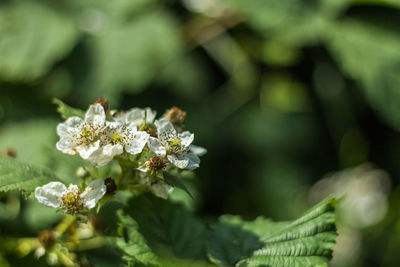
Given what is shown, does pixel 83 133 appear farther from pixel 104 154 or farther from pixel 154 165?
pixel 154 165

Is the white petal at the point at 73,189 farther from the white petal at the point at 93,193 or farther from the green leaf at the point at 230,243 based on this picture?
the green leaf at the point at 230,243

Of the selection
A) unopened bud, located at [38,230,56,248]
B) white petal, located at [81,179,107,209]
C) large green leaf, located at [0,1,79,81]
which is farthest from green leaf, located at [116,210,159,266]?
large green leaf, located at [0,1,79,81]

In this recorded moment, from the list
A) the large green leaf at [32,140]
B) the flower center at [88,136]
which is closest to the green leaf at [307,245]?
the flower center at [88,136]

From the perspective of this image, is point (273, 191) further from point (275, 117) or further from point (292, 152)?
point (275, 117)

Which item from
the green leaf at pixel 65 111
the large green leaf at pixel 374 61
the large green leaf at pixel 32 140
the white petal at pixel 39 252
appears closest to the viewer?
the green leaf at pixel 65 111

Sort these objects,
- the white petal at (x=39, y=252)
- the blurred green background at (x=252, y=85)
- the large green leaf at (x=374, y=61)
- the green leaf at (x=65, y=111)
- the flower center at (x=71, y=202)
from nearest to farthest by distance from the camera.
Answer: the flower center at (x=71, y=202) → the green leaf at (x=65, y=111) → the white petal at (x=39, y=252) → the large green leaf at (x=374, y=61) → the blurred green background at (x=252, y=85)

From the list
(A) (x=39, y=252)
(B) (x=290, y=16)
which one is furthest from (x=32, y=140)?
(B) (x=290, y=16)

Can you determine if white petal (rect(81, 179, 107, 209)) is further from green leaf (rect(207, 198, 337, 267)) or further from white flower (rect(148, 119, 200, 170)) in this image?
green leaf (rect(207, 198, 337, 267))
